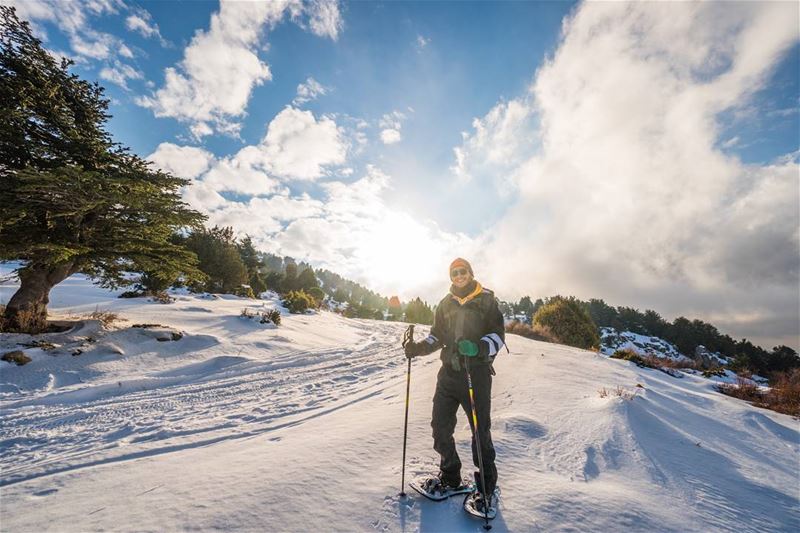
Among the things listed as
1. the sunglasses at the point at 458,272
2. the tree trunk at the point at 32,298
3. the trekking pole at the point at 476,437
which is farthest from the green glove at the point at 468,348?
the tree trunk at the point at 32,298

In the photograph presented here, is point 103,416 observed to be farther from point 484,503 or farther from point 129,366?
point 484,503

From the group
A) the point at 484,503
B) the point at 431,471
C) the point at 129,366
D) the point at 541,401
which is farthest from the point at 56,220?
the point at 541,401

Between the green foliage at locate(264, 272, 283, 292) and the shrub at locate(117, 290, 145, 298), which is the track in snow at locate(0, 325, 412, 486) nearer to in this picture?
the shrub at locate(117, 290, 145, 298)

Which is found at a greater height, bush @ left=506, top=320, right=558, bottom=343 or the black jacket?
the black jacket

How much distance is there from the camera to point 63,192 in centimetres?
670

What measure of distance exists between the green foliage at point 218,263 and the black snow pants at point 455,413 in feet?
79.6

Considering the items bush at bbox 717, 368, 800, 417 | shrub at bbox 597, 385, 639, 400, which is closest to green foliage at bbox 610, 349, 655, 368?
bush at bbox 717, 368, 800, 417

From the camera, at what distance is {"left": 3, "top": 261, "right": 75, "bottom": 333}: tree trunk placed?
768 cm

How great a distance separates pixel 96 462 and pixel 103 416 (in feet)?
5.62

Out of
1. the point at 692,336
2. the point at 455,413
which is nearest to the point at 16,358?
the point at 455,413

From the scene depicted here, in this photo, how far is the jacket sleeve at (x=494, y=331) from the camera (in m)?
3.12

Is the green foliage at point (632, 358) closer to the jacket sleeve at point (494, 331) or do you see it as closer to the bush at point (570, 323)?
the bush at point (570, 323)

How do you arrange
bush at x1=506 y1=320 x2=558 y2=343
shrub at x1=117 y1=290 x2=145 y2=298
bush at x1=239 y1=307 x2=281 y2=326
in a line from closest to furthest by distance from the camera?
bush at x1=239 y1=307 x2=281 y2=326, shrub at x1=117 y1=290 x2=145 y2=298, bush at x1=506 y1=320 x2=558 y2=343

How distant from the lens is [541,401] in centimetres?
590
